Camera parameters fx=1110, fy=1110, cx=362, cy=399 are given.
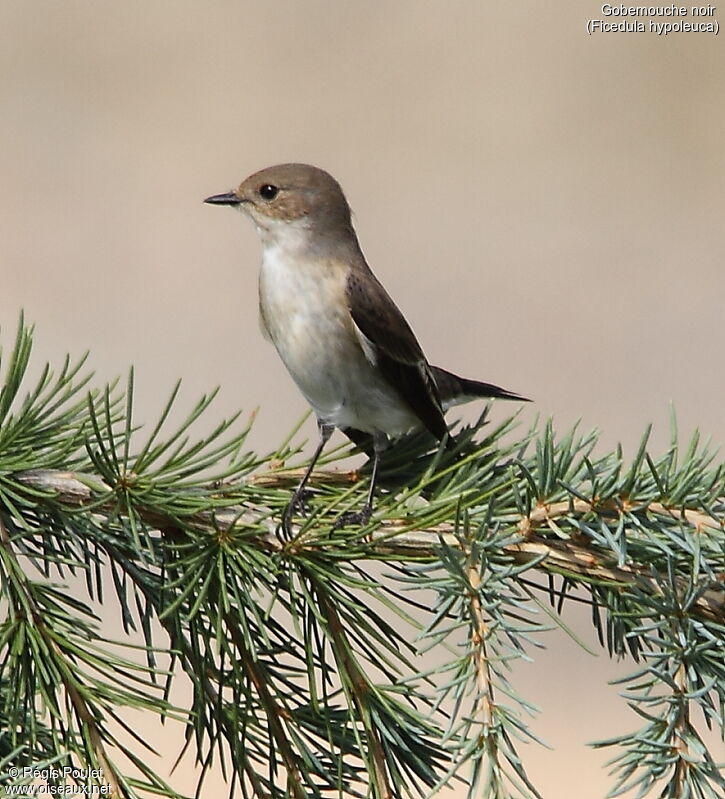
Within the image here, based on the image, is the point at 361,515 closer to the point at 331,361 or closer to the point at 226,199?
the point at 331,361

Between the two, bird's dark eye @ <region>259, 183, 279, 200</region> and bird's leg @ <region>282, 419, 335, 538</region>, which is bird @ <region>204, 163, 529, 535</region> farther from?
bird's leg @ <region>282, 419, 335, 538</region>

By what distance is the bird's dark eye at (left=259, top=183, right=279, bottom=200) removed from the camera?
2805 mm

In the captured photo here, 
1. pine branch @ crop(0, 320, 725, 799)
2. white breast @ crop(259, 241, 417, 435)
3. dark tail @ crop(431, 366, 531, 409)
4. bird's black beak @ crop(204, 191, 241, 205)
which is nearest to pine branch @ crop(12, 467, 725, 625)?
pine branch @ crop(0, 320, 725, 799)

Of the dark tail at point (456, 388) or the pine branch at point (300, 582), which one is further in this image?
the dark tail at point (456, 388)

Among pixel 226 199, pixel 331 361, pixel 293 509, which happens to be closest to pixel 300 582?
pixel 293 509

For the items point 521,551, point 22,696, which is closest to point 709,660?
point 521,551

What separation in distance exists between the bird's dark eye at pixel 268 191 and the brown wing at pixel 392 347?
1.22 feet

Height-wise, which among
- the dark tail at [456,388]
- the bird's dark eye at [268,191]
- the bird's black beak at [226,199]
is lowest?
the dark tail at [456,388]

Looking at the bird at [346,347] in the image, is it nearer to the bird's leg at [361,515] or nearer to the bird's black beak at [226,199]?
the bird's black beak at [226,199]

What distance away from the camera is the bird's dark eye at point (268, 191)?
2805mm

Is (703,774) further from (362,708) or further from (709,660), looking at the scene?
(362,708)

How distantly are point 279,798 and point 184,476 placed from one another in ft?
1.34

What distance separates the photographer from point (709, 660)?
1.21 m

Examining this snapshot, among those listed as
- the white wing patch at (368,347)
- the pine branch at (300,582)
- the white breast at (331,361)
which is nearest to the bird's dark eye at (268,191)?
the white breast at (331,361)
